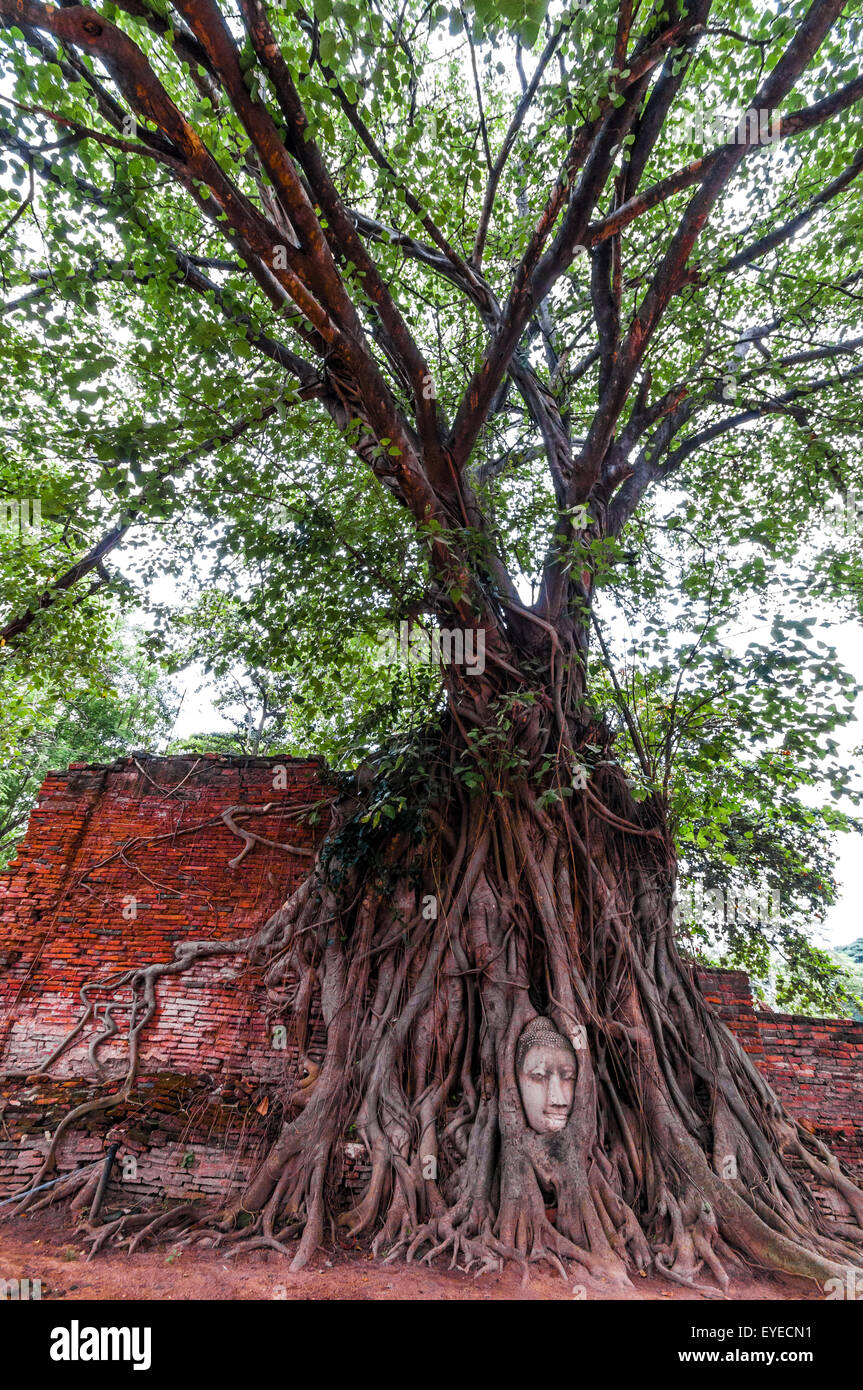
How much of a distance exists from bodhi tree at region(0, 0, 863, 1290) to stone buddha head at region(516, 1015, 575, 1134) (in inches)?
0.7

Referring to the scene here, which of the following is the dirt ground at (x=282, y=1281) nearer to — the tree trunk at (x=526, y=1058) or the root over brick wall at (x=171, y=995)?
the tree trunk at (x=526, y=1058)

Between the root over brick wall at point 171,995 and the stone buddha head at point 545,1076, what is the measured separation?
3.55ft

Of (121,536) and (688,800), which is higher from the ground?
(121,536)

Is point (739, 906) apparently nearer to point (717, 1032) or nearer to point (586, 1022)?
point (717, 1032)

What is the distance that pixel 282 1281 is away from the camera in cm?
306

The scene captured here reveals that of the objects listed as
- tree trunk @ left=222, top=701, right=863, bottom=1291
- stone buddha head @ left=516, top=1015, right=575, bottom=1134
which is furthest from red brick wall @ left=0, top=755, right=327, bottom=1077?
stone buddha head @ left=516, top=1015, right=575, bottom=1134

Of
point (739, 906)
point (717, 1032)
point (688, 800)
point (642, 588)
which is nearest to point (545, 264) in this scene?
point (642, 588)

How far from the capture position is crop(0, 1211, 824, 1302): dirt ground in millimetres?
2936

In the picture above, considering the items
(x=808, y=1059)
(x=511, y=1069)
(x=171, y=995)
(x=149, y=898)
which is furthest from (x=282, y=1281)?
(x=808, y=1059)

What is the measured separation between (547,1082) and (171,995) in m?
2.85

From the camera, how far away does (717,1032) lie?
4.43 m

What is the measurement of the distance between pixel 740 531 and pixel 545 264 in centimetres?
309

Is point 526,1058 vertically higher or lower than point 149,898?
lower

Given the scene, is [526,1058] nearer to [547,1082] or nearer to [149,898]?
[547,1082]
